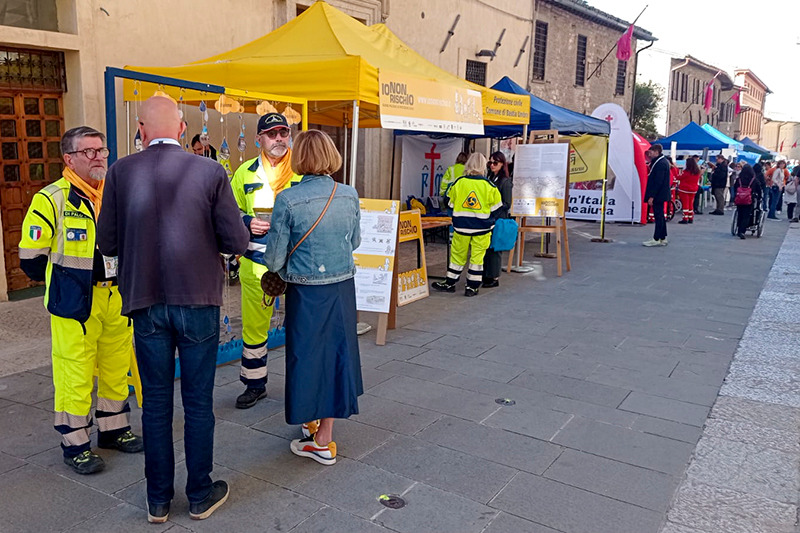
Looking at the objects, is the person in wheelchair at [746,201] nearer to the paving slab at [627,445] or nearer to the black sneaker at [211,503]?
the paving slab at [627,445]

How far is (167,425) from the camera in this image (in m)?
2.85

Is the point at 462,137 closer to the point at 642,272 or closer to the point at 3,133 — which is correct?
the point at 642,272

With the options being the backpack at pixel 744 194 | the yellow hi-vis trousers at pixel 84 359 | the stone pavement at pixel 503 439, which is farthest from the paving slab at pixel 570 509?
the backpack at pixel 744 194

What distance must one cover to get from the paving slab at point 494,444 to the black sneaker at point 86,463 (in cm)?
175

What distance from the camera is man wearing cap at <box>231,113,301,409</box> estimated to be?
4.22 m

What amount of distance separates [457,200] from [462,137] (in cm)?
598

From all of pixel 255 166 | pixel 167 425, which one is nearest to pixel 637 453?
pixel 167 425

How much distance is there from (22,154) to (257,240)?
4.12 metres

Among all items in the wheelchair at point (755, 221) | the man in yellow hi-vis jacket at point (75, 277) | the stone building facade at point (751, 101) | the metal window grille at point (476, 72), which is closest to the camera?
the man in yellow hi-vis jacket at point (75, 277)

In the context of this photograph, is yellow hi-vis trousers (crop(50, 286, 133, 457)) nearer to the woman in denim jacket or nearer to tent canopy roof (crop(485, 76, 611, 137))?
the woman in denim jacket

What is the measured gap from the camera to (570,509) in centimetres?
311

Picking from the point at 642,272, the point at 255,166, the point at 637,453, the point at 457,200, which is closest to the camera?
the point at 637,453

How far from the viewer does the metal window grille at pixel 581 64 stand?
67.1 feet

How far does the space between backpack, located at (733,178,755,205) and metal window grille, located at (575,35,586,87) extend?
26.1 feet
